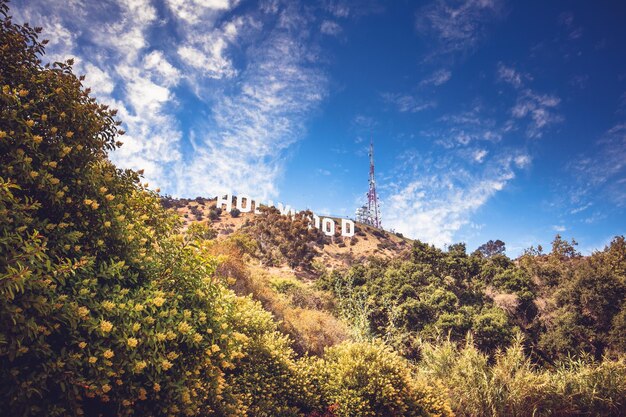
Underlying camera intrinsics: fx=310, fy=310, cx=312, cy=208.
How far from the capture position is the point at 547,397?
8.77 metres

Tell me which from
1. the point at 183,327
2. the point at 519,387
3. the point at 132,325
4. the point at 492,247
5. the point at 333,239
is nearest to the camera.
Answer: the point at 132,325

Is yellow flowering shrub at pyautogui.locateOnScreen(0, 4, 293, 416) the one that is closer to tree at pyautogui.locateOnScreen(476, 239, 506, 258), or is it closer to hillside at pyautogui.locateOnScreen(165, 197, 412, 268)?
hillside at pyautogui.locateOnScreen(165, 197, 412, 268)

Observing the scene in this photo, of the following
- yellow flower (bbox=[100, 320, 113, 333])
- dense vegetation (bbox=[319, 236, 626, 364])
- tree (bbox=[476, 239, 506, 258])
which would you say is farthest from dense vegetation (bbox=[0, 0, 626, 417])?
tree (bbox=[476, 239, 506, 258])

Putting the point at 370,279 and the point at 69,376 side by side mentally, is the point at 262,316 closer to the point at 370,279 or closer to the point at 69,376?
the point at 69,376

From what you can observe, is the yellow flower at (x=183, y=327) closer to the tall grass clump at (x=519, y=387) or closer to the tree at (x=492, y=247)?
the tall grass clump at (x=519, y=387)

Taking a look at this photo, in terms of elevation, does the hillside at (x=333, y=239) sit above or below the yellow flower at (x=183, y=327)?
above

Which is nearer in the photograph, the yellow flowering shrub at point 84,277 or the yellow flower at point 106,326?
the yellow flowering shrub at point 84,277

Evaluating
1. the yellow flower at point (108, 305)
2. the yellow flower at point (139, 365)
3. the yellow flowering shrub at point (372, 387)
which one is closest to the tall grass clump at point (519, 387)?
the yellow flowering shrub at point (372, 387)

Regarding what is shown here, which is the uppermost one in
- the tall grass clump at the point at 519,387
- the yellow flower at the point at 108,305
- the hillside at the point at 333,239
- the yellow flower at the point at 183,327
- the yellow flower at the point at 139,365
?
the hillside at the point at 333,239

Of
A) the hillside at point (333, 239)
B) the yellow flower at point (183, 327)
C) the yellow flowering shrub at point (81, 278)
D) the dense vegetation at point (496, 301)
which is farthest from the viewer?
the hillside at point (333, 239)

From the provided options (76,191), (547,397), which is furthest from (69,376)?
(547,397)

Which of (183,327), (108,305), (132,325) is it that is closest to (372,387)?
(183,327)

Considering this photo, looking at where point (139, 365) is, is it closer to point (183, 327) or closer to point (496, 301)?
point (183, 327)

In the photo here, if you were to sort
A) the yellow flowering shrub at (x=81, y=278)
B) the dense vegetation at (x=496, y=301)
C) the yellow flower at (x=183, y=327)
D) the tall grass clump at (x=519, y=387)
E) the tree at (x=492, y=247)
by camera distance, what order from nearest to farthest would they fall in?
the yellow flowering shrub at (x=81, y=278)
the yellow flower at (x=183, y=327)
the tall grass clump at (x=519, y=387)
the dense vegetation at (x=496, y=301)
the tree at (x=492, y=247)
